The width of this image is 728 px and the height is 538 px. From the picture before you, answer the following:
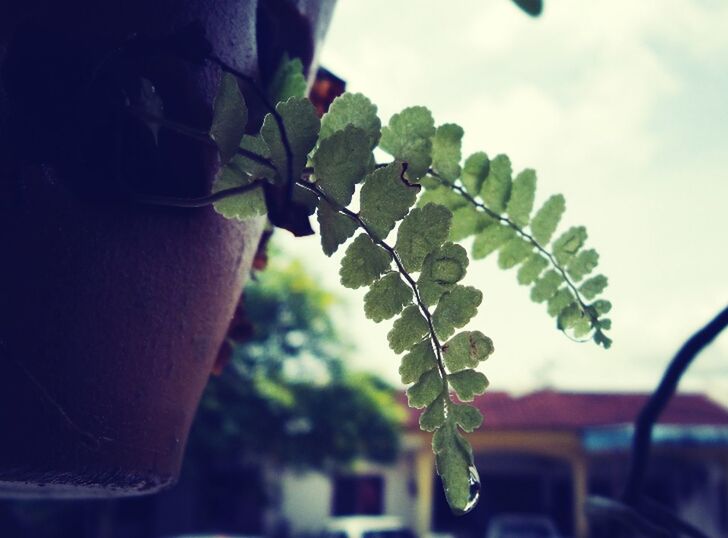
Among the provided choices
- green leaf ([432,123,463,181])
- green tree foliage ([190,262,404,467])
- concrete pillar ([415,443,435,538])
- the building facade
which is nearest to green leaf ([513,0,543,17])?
green leaf ([432,123,463,181])

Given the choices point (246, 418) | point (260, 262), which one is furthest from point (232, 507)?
point (260, 262)

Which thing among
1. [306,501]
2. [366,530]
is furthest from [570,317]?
[306,501]

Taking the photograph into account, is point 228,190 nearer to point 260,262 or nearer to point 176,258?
point 176,258

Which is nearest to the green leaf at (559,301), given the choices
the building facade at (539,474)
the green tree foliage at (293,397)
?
the green tree foliage at (293,397)

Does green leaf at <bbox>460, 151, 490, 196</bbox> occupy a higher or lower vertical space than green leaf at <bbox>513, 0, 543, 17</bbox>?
lower

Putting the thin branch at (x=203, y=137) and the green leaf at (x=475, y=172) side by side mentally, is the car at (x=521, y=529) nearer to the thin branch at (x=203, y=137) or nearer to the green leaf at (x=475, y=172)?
the green leaf at (x=475, y=172)

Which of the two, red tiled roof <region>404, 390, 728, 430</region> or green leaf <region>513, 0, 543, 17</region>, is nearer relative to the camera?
green leaf <region>513, 0, 543, 17</region>

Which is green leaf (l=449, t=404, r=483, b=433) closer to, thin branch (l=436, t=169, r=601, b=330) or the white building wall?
thin branch (l=436, t=169, r=601, b=330)
